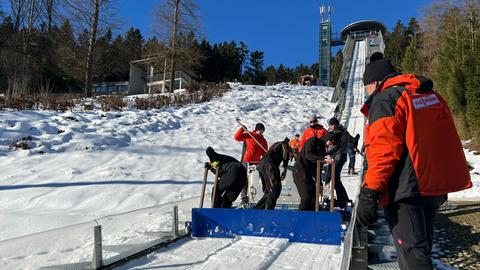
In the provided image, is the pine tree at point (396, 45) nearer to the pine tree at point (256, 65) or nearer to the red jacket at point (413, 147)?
the pine tree at point (256, 65)

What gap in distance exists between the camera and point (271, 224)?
5.41 m

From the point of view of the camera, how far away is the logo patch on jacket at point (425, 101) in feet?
7.89

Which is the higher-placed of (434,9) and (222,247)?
(434,9)

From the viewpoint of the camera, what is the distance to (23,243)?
415cm

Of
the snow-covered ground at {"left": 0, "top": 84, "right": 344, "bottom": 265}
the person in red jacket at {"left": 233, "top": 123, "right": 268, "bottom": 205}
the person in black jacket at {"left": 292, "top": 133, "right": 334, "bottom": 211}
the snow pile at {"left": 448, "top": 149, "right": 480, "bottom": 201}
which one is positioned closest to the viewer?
the person in black jacket at {"left": 292, "top": 133, "right": 334, "bottom": 211}

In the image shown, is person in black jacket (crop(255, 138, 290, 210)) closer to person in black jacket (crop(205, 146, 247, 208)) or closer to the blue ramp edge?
person in black jacket (crop(205, 146, 247, 208))

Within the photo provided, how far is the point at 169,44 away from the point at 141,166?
15648mm

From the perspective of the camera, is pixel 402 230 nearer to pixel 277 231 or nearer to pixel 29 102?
pixel 277 231

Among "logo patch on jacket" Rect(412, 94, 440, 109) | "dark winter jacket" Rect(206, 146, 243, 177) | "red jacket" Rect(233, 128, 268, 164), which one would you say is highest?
"logo patch on jacket" Rect(412, 94, 440, 109)

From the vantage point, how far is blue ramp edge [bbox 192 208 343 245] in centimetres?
513

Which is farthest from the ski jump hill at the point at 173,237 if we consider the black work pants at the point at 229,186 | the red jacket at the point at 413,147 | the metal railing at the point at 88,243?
the red jacket at the point at 413,147

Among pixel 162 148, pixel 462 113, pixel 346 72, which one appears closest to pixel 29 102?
pixel 162 148

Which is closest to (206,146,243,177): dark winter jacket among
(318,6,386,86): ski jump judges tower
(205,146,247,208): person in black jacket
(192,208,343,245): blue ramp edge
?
(205,146,247,208): person in black jacket

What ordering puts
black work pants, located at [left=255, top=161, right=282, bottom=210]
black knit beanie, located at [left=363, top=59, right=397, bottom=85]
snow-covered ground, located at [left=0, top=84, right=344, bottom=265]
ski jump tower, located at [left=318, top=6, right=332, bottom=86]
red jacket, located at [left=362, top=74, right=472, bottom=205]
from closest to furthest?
red jacket, located at [left=362, top=74, right=472, bottom=205], black knit beanie, located at [left=363, top=59, right=397, bottom=85], black work pants, located at [left=255, top=161, right=282, bottom=210], snow-covered ground, located at [left=0, top=84, right=344, bottom=265], ski jump tower, located at [left=318, top=6, right=332, bottom=86]
